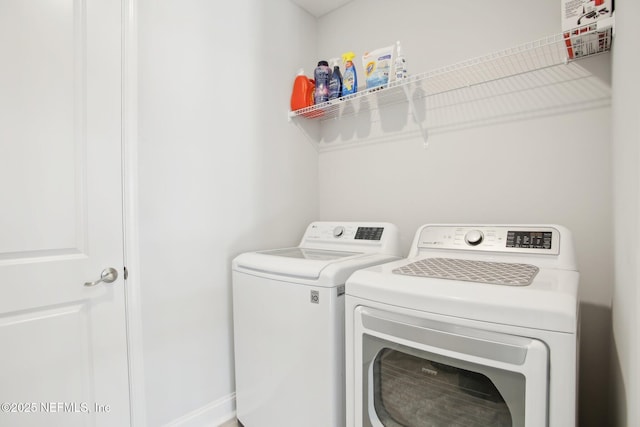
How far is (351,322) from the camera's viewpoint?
3.84ft

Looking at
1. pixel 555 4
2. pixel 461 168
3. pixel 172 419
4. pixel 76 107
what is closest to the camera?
pixel 76 107

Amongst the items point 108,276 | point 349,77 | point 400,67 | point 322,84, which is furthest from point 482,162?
point 108,276

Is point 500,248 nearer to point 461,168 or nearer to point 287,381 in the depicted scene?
point 461,168

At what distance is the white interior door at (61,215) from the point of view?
1.15 meters

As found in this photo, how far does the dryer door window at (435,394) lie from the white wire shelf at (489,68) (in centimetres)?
132

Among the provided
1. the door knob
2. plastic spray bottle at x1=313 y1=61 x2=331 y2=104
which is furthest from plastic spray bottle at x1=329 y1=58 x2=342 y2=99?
the door knob

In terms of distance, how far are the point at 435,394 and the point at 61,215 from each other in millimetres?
1547

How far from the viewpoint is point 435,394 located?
101 centimetres

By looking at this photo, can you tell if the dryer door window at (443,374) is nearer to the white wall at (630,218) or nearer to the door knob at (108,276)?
the white wall at (630,218)

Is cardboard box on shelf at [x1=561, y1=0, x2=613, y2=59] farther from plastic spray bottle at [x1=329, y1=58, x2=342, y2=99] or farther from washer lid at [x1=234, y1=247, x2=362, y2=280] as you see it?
washer lid at [x1=234, y1=247, x2=362, y2=280]

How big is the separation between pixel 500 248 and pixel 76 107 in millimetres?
1888

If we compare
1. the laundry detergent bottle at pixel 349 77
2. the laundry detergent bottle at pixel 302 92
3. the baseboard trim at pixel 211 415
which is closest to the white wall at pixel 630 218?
the laundry detergent bottle at pixel 349 77

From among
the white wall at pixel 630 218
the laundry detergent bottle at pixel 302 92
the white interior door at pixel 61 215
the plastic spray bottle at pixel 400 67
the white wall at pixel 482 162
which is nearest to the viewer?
the white wall at pixel 630 218

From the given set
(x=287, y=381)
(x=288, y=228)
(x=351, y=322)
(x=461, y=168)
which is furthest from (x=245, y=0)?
(x=287, y=381)
